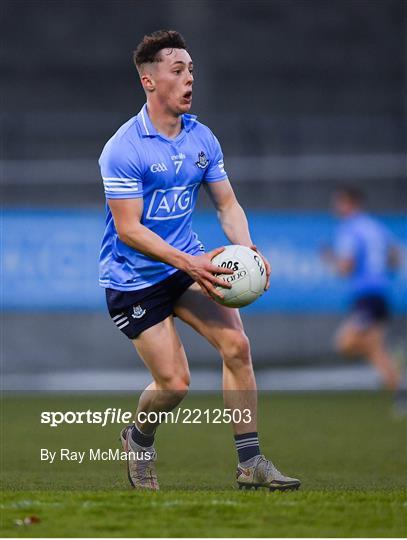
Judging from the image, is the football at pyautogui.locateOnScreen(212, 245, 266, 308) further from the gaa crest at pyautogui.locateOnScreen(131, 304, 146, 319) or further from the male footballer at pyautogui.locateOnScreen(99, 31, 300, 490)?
the gaa crest at pyautogui.locateOnScreen(131, 304, 146, 319)

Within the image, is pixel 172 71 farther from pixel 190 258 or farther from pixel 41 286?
pixel 41 286

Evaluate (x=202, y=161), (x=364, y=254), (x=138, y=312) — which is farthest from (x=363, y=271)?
(x=138, y=312)

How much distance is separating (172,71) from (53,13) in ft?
59.2

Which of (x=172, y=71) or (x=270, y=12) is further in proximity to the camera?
(x=270, y=12)

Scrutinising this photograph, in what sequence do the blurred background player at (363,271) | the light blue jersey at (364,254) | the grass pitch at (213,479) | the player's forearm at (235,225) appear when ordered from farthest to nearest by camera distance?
the light blue jersey at (364,254) → the blurred background player at (363,271) → the player's forearm at (235,225) → the grass pitch at (213,479)

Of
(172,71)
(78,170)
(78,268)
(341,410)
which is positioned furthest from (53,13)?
(172,71)

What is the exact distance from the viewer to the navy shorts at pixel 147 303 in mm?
7184

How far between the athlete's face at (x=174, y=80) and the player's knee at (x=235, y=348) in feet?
4.22

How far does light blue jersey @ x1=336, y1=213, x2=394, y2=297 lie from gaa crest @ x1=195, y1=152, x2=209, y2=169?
25.3 feet

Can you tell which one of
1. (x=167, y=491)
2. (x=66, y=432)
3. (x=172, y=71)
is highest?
(x=172, y=71)

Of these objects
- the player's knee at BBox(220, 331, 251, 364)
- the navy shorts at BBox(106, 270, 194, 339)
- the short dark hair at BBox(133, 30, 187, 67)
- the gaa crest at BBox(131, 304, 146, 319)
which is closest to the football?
the player's knee at BBox(220, 331, 251, 364)

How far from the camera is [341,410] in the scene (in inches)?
522

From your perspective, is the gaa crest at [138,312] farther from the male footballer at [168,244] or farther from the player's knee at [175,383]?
the player's knee at [175,383]

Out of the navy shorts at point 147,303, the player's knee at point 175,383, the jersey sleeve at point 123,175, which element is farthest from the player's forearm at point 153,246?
the player's knee at point 175,383
